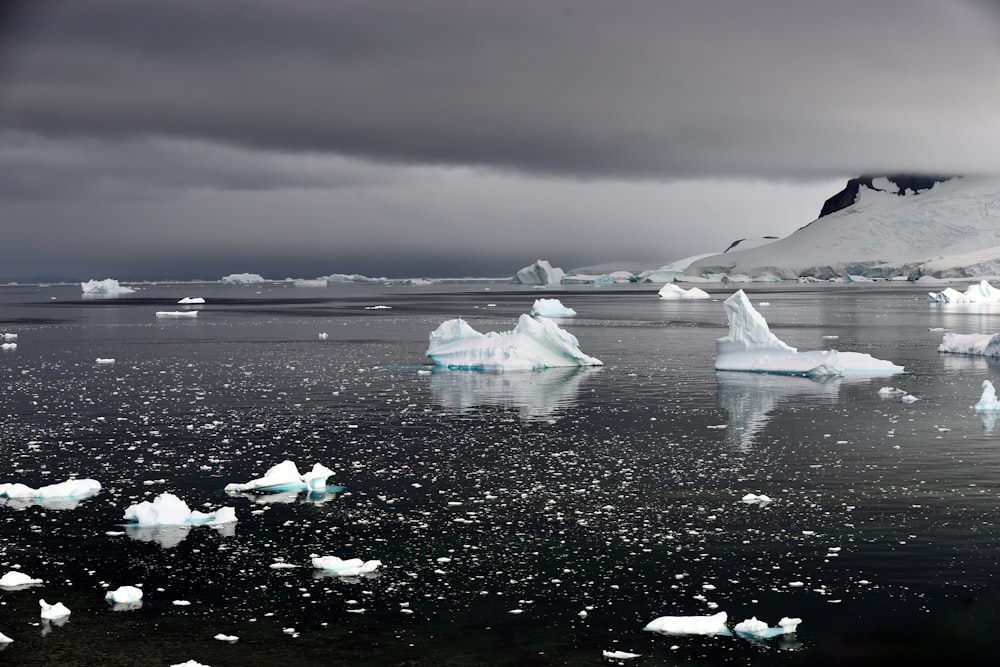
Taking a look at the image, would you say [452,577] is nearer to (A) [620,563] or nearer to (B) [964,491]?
(A) [620,563]

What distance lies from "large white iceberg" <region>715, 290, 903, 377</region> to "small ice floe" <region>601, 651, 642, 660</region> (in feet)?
60.2

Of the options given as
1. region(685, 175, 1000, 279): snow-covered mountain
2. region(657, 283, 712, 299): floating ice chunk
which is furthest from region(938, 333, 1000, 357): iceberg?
region(685, 175, 1000, 279): snow-covered mountain

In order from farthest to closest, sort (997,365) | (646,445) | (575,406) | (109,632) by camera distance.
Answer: (997,365)
(575,406)
(646,445)
(109,632)

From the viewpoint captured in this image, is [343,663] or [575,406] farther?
[575,406]

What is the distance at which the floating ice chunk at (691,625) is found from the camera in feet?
24.9

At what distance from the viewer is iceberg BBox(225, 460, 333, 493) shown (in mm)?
12156

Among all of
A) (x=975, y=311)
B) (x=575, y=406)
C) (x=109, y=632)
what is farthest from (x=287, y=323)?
(x=109, y=632)

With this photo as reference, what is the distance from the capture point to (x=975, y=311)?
57.7 metres

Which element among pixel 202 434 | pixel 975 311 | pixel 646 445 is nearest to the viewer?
pixel 646 445

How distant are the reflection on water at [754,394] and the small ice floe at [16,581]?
1003 cm

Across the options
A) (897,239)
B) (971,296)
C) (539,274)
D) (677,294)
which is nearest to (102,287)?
(539,274)

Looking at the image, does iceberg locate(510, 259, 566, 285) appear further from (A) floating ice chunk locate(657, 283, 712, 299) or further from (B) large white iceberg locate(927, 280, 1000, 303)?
(B) large white iceberg locate(927, 280, 1000, 303)

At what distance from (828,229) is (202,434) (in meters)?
149

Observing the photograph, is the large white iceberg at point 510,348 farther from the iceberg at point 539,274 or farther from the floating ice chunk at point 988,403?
the iceberg at point 539,274
